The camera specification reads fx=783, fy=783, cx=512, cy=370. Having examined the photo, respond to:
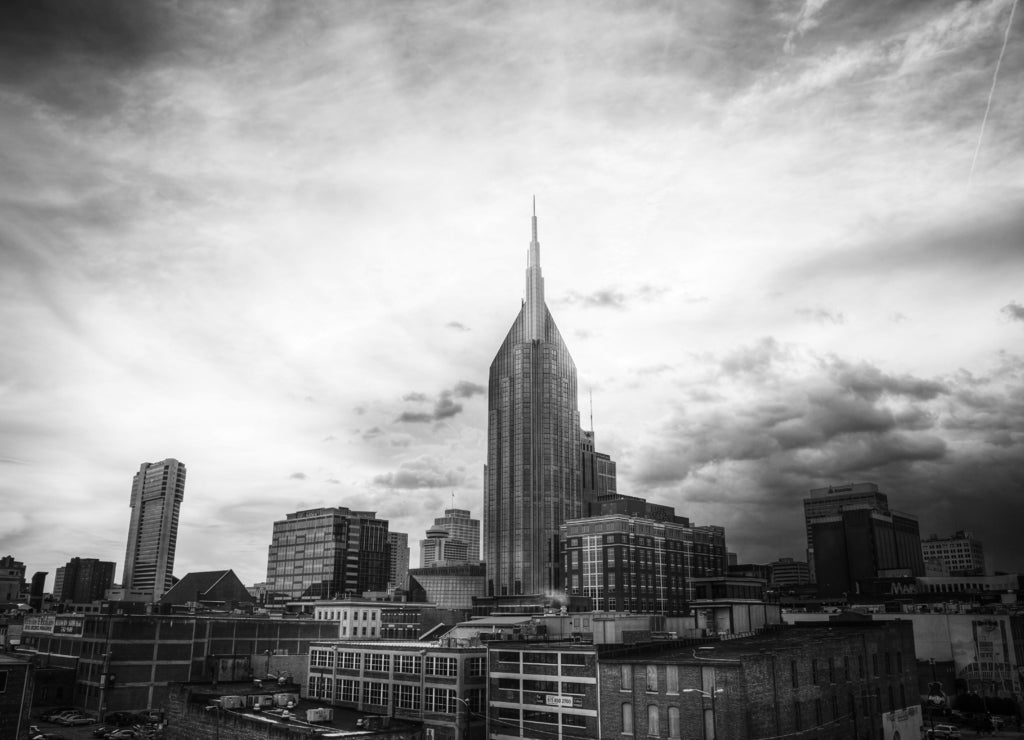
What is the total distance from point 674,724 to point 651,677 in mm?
4114

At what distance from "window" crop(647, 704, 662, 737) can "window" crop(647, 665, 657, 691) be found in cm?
146

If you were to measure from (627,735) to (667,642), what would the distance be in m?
14.4

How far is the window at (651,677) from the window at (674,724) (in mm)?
2423

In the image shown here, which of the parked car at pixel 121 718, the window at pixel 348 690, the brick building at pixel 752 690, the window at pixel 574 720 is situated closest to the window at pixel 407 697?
the window at pixel 348 690

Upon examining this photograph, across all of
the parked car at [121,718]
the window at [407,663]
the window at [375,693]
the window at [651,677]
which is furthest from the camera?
the parked car at [121,718]

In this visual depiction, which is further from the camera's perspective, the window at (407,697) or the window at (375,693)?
the window at (375,693)

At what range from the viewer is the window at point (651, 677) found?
68000 mm

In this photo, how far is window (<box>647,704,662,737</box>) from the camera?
6694 centimetres

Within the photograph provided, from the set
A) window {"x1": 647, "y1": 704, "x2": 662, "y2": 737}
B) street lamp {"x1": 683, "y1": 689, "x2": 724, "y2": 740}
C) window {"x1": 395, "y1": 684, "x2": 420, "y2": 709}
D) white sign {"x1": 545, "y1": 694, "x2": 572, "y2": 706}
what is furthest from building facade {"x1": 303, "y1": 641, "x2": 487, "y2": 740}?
street lamp {"x1": 683, "y1": 689, "x2": 724, "y2": 740}

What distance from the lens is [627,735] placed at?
6938cm

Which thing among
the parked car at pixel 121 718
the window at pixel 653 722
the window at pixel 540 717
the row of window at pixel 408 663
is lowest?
the parked car at pixel 121 718

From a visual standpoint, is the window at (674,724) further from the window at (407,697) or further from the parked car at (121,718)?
the parked car at (121,718)

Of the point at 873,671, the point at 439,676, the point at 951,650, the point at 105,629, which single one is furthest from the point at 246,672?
the point at 951,650

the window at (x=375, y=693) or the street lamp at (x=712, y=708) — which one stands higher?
the street lamp at (x=712, y=708)
